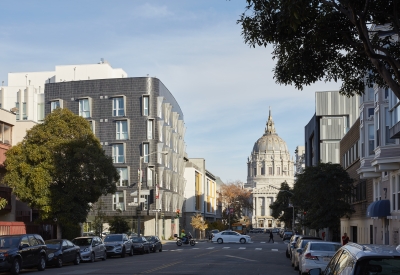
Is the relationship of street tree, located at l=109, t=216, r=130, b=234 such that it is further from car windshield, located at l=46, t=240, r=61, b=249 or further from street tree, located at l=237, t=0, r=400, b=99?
street tree, located at l=237, t=0, r=400, b=99

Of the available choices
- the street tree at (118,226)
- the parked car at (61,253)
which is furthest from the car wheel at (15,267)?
the street tree at (118,226)

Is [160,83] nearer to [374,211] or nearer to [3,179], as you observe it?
[3,179]

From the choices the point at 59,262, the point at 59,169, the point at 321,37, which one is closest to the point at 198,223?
the point at 59,169

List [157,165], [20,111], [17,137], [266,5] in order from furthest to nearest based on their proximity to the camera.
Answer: [20,111]
[157,165]
[17,137]
[266,5]

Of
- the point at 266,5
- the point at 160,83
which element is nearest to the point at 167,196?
the point at 160,83

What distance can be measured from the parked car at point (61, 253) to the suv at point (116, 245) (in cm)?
746

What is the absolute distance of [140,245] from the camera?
47500mm

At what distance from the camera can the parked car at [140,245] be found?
155 ft

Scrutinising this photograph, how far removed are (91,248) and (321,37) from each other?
23138 mm

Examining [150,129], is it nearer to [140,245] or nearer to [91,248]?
[140,245]

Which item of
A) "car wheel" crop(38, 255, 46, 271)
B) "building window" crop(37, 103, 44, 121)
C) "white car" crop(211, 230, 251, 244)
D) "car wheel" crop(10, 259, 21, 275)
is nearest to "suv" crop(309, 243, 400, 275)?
"car wheel" crop(10, 259, 21, 275)

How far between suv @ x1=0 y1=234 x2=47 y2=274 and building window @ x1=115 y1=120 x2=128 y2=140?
4741cm

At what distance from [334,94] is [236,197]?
71.0 m

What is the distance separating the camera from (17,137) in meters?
48.3
